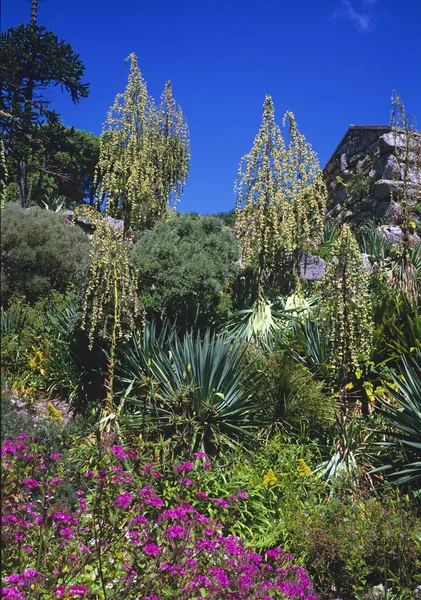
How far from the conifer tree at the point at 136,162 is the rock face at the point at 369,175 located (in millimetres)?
5855

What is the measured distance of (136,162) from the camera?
11.8 m

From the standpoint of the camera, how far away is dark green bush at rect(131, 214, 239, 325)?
8.95 meters

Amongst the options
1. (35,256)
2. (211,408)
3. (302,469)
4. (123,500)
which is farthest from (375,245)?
(123,500)

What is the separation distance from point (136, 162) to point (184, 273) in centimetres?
370

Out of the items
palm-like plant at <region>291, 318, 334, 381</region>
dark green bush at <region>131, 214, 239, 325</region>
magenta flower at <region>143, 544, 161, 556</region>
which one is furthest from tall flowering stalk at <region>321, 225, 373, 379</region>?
magenta flower at <region>143, 544, 161, 556</region>

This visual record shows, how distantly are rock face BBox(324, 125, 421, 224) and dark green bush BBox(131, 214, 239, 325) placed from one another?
7.81m

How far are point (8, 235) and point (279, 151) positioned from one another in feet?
16.8

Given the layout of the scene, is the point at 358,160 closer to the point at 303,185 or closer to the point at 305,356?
the point at 303,185

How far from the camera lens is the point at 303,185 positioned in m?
11.1

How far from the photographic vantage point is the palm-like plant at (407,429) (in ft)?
21.4

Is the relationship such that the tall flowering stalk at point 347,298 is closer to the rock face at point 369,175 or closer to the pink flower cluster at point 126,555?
the pink flower cluster at point 126,555

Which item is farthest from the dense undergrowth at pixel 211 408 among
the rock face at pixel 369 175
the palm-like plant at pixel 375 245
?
the rock face at pixel 369 175

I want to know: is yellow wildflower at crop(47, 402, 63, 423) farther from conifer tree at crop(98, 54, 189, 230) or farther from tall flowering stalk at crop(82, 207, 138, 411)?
conifer tree at crop(98, 54, 189, 230)

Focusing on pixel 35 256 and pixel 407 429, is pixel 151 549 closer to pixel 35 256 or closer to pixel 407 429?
pixel 407 429
